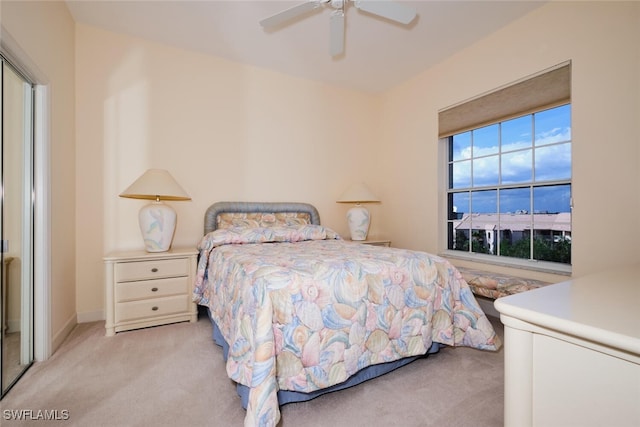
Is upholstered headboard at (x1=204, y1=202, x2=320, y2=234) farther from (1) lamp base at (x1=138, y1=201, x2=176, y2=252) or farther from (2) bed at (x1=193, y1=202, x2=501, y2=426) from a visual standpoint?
(2) bed at (x1=193, y1=202, x2=501, y2=426)

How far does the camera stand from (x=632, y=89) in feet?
6.93

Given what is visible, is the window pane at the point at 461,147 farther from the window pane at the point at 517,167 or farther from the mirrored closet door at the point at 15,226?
the mirrored closet door at the point at 15,226

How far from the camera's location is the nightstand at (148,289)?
2.46 metres

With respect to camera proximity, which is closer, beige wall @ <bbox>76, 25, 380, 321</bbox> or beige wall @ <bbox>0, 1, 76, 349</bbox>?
beige wall @ <bbox>0, 1, 76, 349</bbox>

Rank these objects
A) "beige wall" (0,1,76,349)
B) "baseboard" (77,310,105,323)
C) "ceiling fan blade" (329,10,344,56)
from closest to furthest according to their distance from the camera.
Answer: "beige wall" (0,1,76,349) < "ceiling fan blade" (329,10,344,56) < "baseboard" (77,310,105,323)

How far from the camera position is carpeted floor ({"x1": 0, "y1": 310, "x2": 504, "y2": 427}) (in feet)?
4.84

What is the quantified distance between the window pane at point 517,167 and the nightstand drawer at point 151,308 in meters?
3.43

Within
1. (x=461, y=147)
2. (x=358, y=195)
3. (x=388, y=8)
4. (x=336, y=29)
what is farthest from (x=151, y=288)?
(x=461, y=147)

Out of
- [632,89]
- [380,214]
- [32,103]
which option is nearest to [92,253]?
[32,103]

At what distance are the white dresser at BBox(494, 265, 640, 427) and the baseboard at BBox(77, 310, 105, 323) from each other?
341 cm

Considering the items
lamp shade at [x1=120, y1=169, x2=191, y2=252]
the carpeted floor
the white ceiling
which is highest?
the white ceiling

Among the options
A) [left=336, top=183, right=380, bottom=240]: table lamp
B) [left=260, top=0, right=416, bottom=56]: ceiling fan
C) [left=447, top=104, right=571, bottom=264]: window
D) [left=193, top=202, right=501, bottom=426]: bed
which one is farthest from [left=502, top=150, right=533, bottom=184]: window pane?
[left=260, top=0, right=416, bottom=56]: ceiling fan

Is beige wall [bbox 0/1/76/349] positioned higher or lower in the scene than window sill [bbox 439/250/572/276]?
higher

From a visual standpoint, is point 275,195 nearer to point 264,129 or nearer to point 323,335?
point 264,129
